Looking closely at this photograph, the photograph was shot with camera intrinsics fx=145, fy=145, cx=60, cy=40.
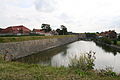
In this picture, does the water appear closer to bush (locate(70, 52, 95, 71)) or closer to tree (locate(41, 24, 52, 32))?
bush (locate(70, 52, 95, 71))

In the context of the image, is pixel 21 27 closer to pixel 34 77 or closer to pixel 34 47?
pixel 34 47

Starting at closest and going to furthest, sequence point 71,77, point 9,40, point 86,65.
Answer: point 71,77 < point 86,65 < point 9,40

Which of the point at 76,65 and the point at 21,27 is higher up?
the point at 21,27

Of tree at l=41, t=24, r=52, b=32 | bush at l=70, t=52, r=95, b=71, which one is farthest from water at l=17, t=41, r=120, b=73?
tree at l=41, t=24, r=52, b=32

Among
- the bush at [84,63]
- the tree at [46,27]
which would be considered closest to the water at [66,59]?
the bush at [84,63]

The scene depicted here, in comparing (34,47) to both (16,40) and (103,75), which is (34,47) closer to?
(16,40)

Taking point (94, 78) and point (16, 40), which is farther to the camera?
point (16, 40)

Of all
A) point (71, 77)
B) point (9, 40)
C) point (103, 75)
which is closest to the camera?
point (71, 77)

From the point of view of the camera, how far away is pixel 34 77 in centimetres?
393

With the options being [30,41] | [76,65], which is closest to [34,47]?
[30,41]

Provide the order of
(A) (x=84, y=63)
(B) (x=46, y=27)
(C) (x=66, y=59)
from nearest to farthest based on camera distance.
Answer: (A) (x=84, y=63) → (C) (x=66, y=59) → (B) (x=46, y=27)

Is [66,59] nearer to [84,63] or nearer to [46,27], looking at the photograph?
[84,63]

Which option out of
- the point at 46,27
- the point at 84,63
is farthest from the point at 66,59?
the point at 46,27

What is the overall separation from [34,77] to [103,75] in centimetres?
212
